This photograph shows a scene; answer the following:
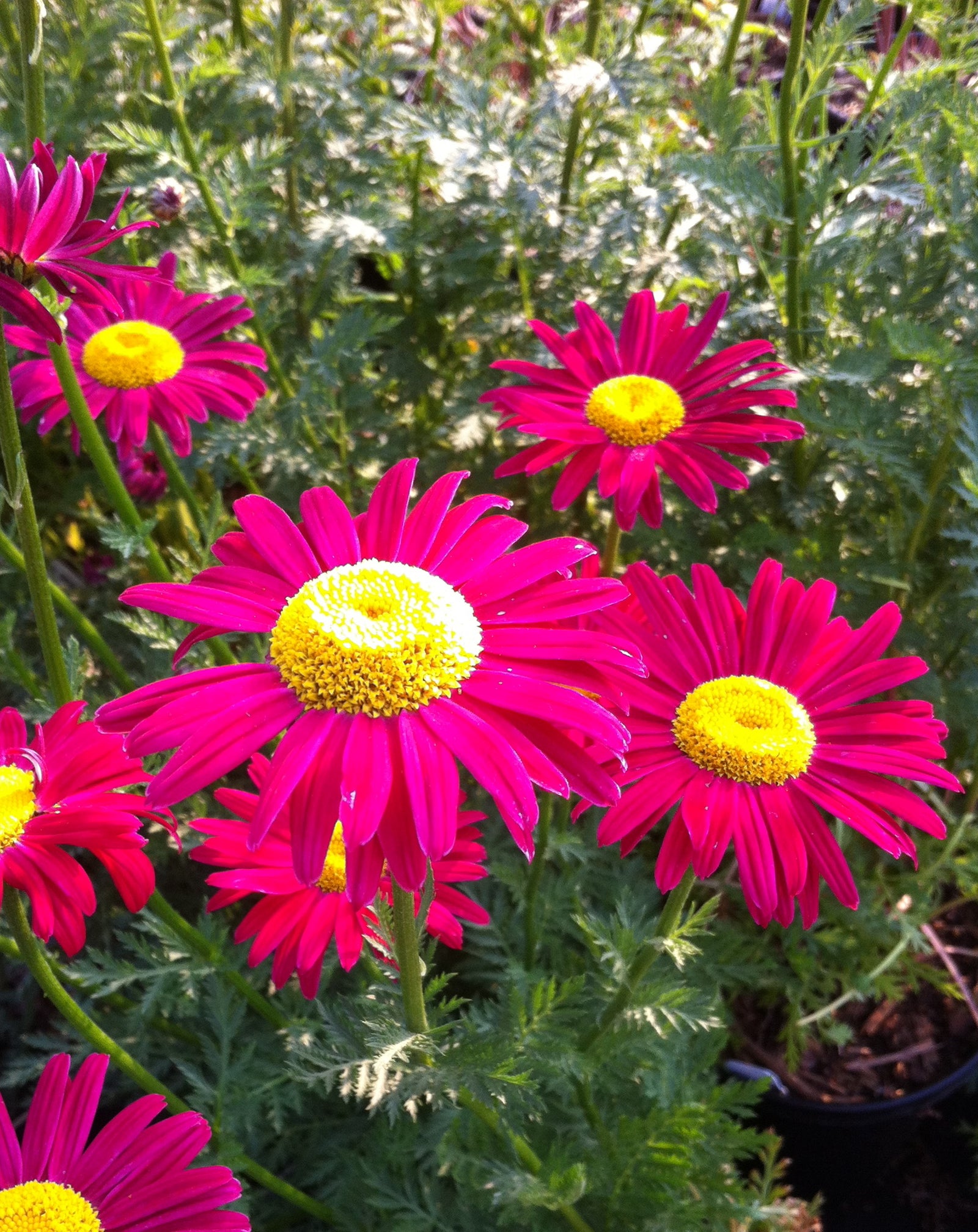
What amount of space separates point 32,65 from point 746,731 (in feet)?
2.92

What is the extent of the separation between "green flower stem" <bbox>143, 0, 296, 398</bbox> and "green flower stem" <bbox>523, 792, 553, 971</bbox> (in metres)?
0.92

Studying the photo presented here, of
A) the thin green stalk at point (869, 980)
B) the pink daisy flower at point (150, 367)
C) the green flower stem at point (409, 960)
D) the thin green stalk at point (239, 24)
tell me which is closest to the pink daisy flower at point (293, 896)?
the green flower stem at point (409, 960)

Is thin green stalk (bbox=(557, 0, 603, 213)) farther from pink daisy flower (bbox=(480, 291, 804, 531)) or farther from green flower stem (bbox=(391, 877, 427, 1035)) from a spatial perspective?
green flower stem (bbox=(391, 877, 427, 1035))

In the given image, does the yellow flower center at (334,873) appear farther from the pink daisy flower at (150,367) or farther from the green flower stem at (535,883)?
the pink daisy flower at (150,367)

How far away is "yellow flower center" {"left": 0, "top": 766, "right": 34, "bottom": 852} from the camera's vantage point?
0.96m

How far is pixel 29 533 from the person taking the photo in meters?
0.89

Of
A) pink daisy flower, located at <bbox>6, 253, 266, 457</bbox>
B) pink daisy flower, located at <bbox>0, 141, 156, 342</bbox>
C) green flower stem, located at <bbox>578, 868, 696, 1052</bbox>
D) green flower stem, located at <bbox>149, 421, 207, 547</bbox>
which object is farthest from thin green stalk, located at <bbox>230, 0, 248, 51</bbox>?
green flower stem, located at <bbox>578, 868, 696, 1052</bbox>

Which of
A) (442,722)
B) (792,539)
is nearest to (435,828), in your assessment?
(442,722)

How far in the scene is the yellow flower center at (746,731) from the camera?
3.08 ft

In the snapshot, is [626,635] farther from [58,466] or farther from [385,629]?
[58,466]

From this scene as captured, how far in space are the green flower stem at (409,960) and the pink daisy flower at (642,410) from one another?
1.79 feet

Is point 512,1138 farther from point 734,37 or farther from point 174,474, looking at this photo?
point 734,37

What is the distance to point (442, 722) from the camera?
0.74m

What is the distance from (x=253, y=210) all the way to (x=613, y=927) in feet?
4.33
